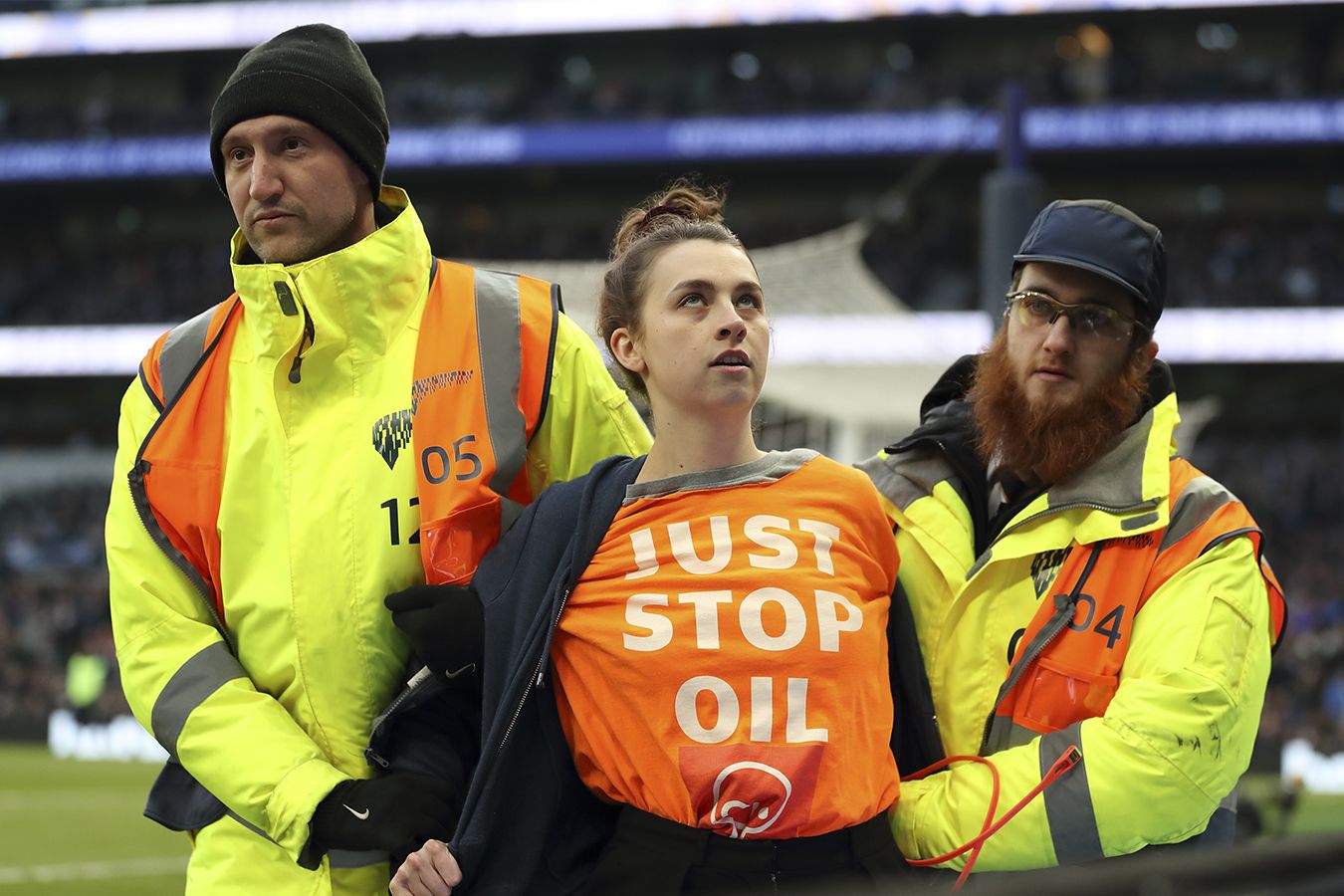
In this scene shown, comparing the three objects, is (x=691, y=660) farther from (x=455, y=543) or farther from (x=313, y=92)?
(x=313, y=92)

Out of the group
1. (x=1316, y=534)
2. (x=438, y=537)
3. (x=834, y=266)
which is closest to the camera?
(x=438, y=537)

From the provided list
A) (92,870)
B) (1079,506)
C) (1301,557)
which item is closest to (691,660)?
(1079,506)

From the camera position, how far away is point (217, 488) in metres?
2.57

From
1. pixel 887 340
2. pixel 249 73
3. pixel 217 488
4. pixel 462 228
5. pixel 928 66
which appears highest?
pixel 928 66

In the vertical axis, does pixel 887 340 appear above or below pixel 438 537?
above

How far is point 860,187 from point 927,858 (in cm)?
2687

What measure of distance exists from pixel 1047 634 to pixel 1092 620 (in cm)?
7

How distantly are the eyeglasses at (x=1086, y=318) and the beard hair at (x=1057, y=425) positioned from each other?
0.17 feet

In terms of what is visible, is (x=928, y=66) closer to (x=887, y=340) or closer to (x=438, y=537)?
(x=887, y=340)

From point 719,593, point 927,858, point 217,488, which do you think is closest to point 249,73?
point 217,488

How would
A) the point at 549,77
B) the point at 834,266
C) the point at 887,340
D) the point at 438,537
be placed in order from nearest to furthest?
the point at 438,537 < the point at 834,266 < the point at 887,340 < the point at 549,77

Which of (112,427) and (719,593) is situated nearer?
(719,593)

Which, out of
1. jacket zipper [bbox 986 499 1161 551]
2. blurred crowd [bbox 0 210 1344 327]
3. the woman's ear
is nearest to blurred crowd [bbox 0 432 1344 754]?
blurred crowd [bbox 0 210 1344 327]

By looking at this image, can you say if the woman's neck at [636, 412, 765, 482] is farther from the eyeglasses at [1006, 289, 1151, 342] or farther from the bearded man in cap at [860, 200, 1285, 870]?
the eyeglasses at [1006, 289, 1151, 342]
